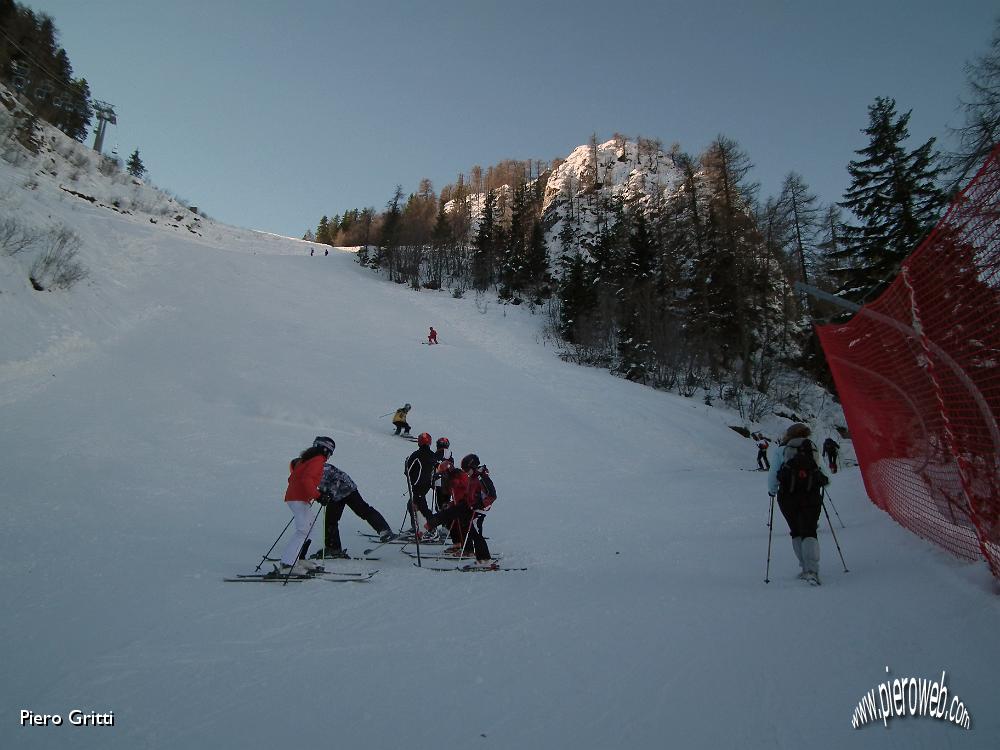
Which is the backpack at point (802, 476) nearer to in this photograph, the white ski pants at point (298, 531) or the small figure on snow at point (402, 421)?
the white ski pants at point (298, 531)

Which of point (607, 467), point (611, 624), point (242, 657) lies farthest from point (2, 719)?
point (607, 467)

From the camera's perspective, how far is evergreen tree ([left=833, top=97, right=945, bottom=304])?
18.8 meters

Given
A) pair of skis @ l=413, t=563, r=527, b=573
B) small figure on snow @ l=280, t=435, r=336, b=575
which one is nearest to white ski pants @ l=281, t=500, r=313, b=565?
small figure on snow @ l=280, t=435, r=336, b=575

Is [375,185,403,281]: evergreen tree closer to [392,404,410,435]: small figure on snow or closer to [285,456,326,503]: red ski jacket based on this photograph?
[392,404,410,435]: small figure on snow

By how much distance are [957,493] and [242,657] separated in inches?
269

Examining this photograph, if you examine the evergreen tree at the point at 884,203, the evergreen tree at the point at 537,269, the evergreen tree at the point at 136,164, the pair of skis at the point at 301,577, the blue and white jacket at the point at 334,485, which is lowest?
the pair of skis at the point at 301,577

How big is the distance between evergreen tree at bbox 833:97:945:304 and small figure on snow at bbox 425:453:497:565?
1937 centimetres

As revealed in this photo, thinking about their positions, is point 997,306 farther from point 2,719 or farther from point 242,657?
point 2,719

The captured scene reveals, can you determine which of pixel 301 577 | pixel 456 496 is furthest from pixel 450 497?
pixel 301 577

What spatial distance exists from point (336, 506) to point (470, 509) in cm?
183

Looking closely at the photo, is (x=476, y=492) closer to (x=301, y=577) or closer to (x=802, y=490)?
(x=301, y=577)

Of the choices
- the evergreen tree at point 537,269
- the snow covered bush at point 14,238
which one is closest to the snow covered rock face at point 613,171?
the evergreen tree at point 537,269

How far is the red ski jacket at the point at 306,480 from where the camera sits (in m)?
5.55

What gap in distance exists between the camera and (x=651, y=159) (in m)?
86.4
